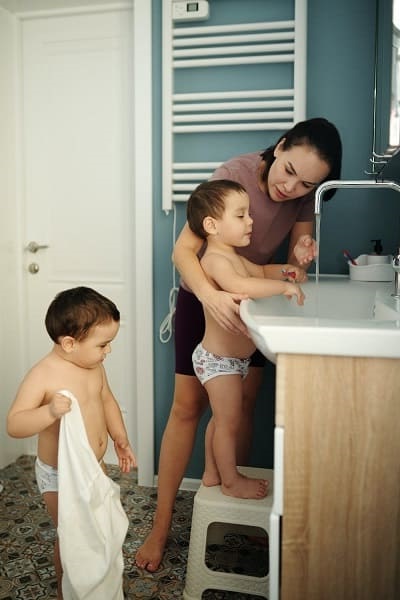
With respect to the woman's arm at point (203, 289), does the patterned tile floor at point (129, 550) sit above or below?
below

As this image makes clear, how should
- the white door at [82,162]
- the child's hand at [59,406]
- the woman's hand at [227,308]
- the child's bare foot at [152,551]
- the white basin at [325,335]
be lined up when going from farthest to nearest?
the white door at [82,162] < the child's bare foot at [152,551] < the woman's hand at [227,308] < the child's hand at [59,406] < the white basin at [325,335]

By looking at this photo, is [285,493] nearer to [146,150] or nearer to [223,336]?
[223,336]

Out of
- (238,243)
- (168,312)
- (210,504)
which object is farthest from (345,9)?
(210,504)

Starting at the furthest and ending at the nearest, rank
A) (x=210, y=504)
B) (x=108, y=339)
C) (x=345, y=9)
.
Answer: (x=345, y=9), (x=210, y=504), (x=108, y=339)

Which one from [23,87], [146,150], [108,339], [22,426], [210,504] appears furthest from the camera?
[23,87]

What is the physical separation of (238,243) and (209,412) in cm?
103

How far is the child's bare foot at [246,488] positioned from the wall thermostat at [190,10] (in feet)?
5.64

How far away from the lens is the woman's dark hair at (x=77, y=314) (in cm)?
154

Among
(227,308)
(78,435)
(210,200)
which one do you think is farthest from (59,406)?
(210,200)

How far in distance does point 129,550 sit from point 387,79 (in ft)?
5.59

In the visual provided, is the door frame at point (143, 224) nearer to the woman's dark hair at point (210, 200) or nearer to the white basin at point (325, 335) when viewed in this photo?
the woman's dark hair at point (210, 200)

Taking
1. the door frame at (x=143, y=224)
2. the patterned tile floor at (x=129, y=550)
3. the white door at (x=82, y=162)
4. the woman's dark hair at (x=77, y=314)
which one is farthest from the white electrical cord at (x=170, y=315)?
the woman's dark hair at (x=77, y=314)

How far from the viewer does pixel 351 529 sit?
1.18m

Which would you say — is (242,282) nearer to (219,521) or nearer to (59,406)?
(59,406)
